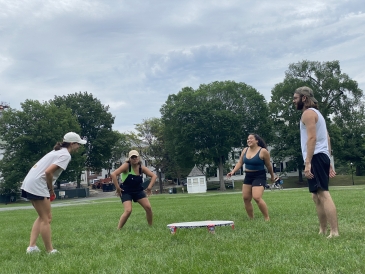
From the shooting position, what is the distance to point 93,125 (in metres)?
65.1

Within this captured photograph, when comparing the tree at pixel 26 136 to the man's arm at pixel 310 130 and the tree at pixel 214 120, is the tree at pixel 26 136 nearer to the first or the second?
the tree at pixel 214 120

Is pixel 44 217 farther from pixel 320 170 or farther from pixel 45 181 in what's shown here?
pixel 320 170

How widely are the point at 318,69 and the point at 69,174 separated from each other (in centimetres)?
4031

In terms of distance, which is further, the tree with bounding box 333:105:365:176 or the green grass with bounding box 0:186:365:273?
the tree with bounding box 333:105:365:176

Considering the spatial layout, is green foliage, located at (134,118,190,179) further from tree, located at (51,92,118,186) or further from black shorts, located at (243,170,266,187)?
black shorts, located at (243,170,266,187)

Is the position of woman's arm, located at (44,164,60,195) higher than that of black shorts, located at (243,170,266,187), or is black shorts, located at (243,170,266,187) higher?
woman's arm, located at (44,164,60,195)

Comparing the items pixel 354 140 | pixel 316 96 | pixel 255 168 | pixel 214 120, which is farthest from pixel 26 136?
pixel 354 140

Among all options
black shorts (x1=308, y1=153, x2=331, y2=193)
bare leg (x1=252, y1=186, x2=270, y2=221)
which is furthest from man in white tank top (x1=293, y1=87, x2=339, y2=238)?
bare leg (x1=252, y1=186, x2=270, y2=221)

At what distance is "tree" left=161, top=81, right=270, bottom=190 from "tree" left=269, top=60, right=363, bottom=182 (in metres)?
4.20

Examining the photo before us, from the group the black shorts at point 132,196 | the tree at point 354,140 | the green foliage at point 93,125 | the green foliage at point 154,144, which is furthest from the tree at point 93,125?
the black shorts at point 132,196

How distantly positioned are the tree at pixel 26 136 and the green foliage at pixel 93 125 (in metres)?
9.78

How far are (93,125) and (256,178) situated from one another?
58.0 meters

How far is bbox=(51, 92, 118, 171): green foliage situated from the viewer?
6500 centimetres

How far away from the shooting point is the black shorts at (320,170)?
613 centimetres
